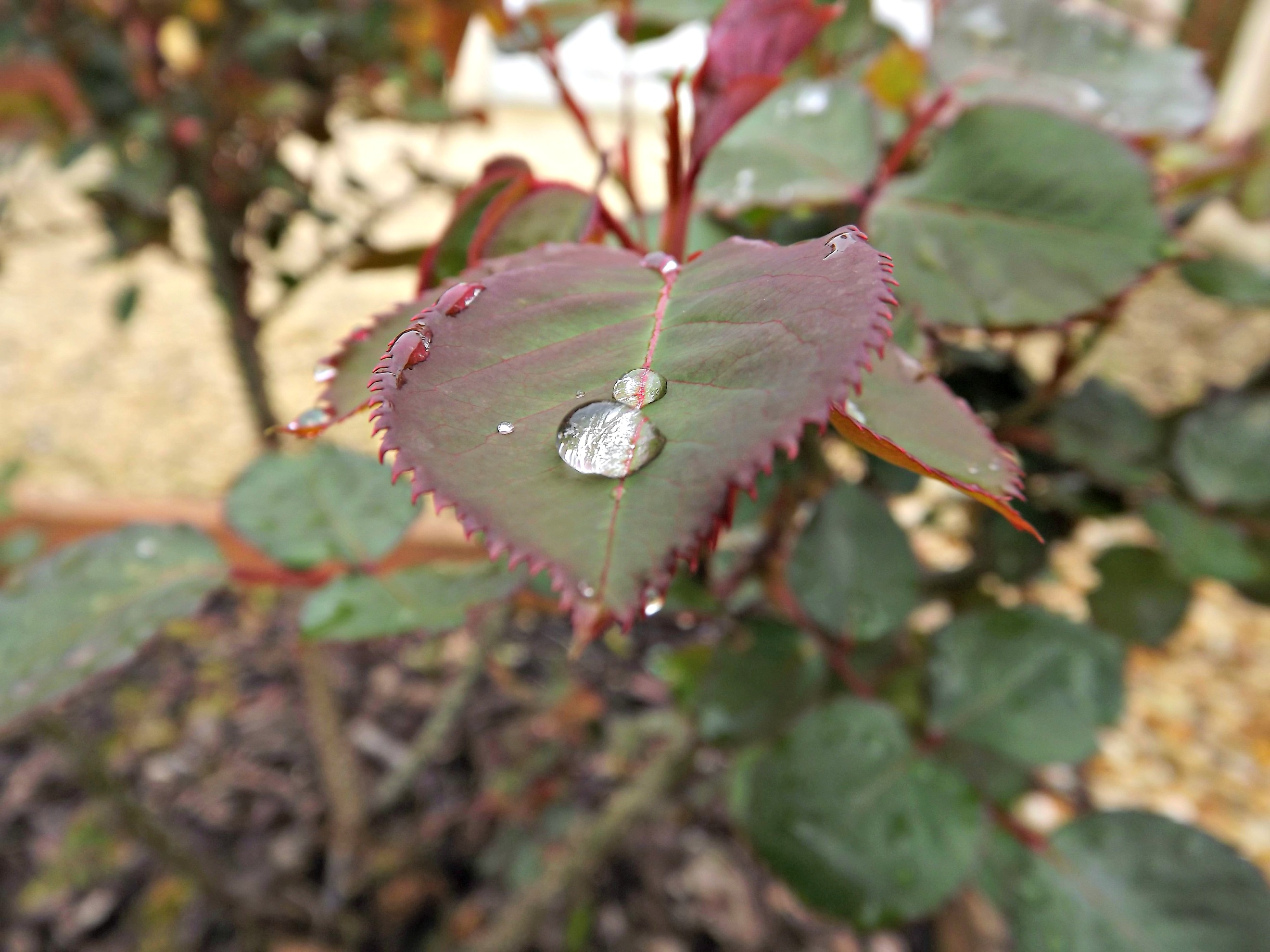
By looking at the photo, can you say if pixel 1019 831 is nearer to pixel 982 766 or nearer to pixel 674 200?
pixel 982 766

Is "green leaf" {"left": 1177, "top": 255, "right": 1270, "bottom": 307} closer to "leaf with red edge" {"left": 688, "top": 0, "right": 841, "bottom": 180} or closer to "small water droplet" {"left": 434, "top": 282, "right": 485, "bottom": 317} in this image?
"leaf with red edge" {"left": 688, "top": 0, "right": 841, "bottom": 180}

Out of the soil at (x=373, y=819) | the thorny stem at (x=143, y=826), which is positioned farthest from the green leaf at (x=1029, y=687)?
the thorny stem at (x=143, y=826)

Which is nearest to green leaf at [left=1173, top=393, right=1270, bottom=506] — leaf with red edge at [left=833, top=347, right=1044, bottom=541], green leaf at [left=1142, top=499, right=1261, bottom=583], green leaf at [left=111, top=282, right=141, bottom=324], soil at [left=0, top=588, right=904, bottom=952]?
green leaf at [left=1142, top=499, right=1261, bottom=583]

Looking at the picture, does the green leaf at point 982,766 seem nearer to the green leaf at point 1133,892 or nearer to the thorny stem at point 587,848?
the green leaf at point 1133,892

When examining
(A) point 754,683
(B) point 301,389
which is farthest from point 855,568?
(B) point 301,389

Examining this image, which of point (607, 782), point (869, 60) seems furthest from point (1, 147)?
point (607, 782)

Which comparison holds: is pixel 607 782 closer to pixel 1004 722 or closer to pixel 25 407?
Result: pixel 1004 722
